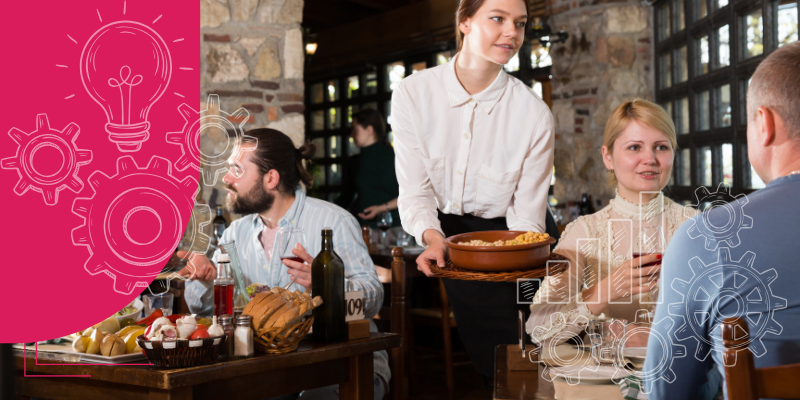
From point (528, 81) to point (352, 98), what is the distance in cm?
241

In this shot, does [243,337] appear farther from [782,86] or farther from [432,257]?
[782,86]

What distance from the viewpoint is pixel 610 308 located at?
61.1 inches

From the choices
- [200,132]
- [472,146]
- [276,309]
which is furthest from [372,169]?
[276,309]

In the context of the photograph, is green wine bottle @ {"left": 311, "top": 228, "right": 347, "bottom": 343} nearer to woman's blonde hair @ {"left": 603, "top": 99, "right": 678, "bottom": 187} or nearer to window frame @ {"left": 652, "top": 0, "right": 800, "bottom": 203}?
woman's blonde hair @ {"left": 603, "top": 99, "right": 678, "bottom": 187}

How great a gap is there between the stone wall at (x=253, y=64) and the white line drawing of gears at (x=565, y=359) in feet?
6.06

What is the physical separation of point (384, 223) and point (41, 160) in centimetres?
266

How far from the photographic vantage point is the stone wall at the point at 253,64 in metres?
2.89

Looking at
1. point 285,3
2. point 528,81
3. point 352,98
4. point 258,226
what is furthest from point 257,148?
point 352,98

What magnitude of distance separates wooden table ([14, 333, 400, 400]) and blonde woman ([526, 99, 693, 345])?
15.5 inches

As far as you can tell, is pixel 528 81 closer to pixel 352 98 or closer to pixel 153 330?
pixel 352 98

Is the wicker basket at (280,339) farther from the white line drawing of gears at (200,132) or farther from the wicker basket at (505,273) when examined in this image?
the white line drawing of gears at (200,132)

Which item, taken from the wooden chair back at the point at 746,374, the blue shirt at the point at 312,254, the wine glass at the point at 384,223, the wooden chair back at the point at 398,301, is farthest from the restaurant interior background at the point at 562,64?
the wooden chair back at the point at 746,374

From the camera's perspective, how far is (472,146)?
1527mm

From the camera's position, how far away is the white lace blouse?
60.2 inches
